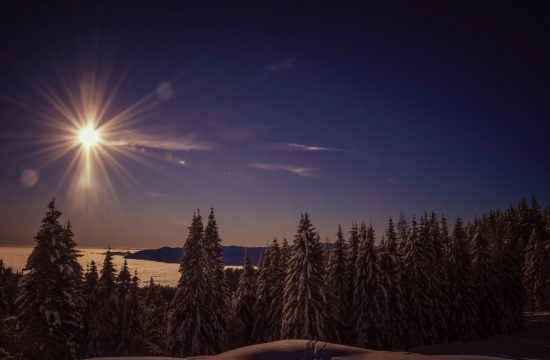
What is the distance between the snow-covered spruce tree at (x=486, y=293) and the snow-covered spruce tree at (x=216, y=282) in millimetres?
31633

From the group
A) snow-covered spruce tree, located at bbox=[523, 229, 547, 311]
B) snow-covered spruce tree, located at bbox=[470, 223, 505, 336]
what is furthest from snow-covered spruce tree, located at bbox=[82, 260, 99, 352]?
snow-covered spruce tree, located at bbox=[523, 229, 547, 311]

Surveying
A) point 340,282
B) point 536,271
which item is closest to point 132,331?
point 340,282

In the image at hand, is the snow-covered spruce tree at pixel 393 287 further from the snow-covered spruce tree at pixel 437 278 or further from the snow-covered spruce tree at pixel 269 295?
the snow-covered spruce tree at pixel 269 295

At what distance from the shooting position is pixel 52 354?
73.5 ft

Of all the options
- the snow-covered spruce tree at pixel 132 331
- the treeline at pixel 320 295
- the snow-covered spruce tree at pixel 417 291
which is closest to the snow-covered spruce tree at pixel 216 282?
the treeline at pixel 320 295

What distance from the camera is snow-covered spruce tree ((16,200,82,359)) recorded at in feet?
73.3

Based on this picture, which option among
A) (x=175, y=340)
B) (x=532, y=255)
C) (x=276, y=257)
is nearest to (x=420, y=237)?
(x=276, y=257)

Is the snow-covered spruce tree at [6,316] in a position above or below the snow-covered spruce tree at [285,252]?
below

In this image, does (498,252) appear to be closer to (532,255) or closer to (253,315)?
(532,255)

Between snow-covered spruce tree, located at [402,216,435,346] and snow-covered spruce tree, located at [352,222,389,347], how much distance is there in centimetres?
428

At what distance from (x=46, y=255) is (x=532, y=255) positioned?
77271 mm

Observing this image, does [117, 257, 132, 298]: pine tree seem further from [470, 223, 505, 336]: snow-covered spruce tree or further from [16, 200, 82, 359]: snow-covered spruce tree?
[470, 223, 505, 336]: snow-covered spruce tree

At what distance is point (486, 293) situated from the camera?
46562 mm

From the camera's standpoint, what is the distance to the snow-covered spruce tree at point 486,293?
46250mm
